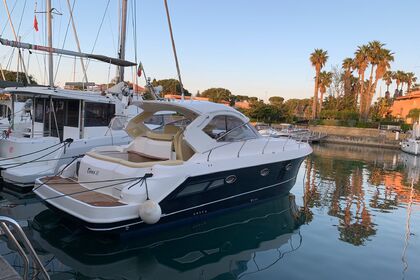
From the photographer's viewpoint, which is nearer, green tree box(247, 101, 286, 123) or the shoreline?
the shoreline

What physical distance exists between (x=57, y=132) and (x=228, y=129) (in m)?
5.92

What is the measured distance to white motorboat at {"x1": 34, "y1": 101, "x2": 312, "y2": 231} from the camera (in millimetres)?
6059

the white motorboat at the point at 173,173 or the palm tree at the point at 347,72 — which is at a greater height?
the palm tree at the point at 347,72

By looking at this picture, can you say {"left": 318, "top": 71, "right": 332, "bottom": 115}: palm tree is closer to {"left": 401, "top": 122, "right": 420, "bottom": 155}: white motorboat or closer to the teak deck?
{"left": 401, "top": 122, "right": 420, "bottom": 155}: white motorboat

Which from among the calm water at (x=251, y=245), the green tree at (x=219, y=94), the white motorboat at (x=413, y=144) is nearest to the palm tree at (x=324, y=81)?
the green tree at (x=219, y=94)

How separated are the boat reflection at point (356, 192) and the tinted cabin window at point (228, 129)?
2688mm

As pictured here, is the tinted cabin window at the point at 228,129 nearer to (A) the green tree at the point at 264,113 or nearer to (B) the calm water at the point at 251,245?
(B) the calm water at the point at 251,245

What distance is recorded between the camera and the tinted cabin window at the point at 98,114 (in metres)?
11.1

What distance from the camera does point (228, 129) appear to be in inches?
324

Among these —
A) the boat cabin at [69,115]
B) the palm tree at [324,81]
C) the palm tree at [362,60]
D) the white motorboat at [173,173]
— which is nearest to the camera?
the white motorboat at [173,173]

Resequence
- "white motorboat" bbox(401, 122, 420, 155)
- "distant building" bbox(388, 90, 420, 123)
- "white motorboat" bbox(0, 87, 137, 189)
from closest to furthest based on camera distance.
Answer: "white motorboat" bbox(0, 87, 137, 189) → "white motorboat" bbox(401, 122, 420, 155) → "distant building" bbox(388, 90, 420, 123)

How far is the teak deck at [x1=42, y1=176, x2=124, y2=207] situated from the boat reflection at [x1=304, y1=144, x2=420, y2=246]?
4.91 meters

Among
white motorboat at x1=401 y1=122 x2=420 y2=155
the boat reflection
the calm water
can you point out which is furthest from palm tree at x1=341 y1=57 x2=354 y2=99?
the calm water

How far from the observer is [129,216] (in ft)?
19.6
